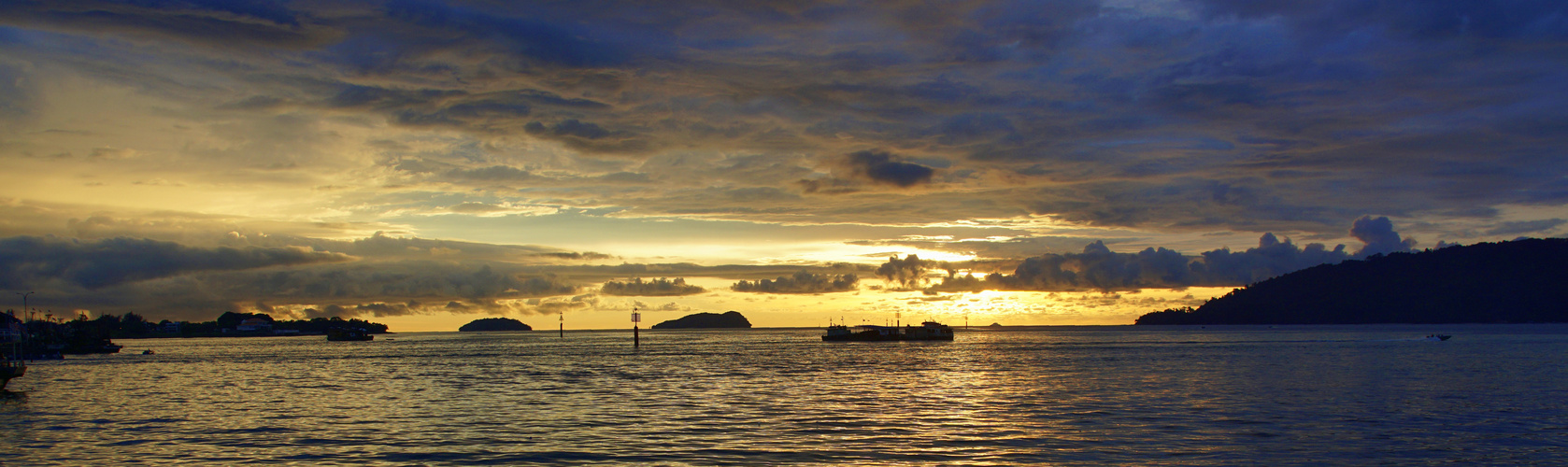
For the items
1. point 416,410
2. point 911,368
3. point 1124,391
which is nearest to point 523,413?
point 416,410

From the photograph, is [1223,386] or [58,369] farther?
[58,369]

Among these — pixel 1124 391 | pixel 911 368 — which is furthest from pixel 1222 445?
pixel 911 368

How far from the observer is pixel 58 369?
9512cm

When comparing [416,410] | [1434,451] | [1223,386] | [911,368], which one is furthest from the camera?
[911,368]

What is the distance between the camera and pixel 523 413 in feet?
147

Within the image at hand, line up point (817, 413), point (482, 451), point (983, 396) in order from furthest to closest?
point (983, 396)
point (817, 413)
point (482, 451)

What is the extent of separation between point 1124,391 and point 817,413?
72.6 ft

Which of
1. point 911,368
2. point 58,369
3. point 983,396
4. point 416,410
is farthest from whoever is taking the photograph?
point 58,369

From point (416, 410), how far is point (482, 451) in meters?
16.9

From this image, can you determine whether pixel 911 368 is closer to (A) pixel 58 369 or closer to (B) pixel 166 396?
Result: (B) pixel 166 396

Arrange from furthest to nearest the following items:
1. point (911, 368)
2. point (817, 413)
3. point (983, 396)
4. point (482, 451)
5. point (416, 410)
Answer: point (911, 368), point (983, 396), point (416, 410), point (817, 413), point (482, 451)

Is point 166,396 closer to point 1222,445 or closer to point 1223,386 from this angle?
point 1222,445

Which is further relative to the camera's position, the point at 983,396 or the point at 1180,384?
the point at 1180,384

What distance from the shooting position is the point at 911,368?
85125mm
